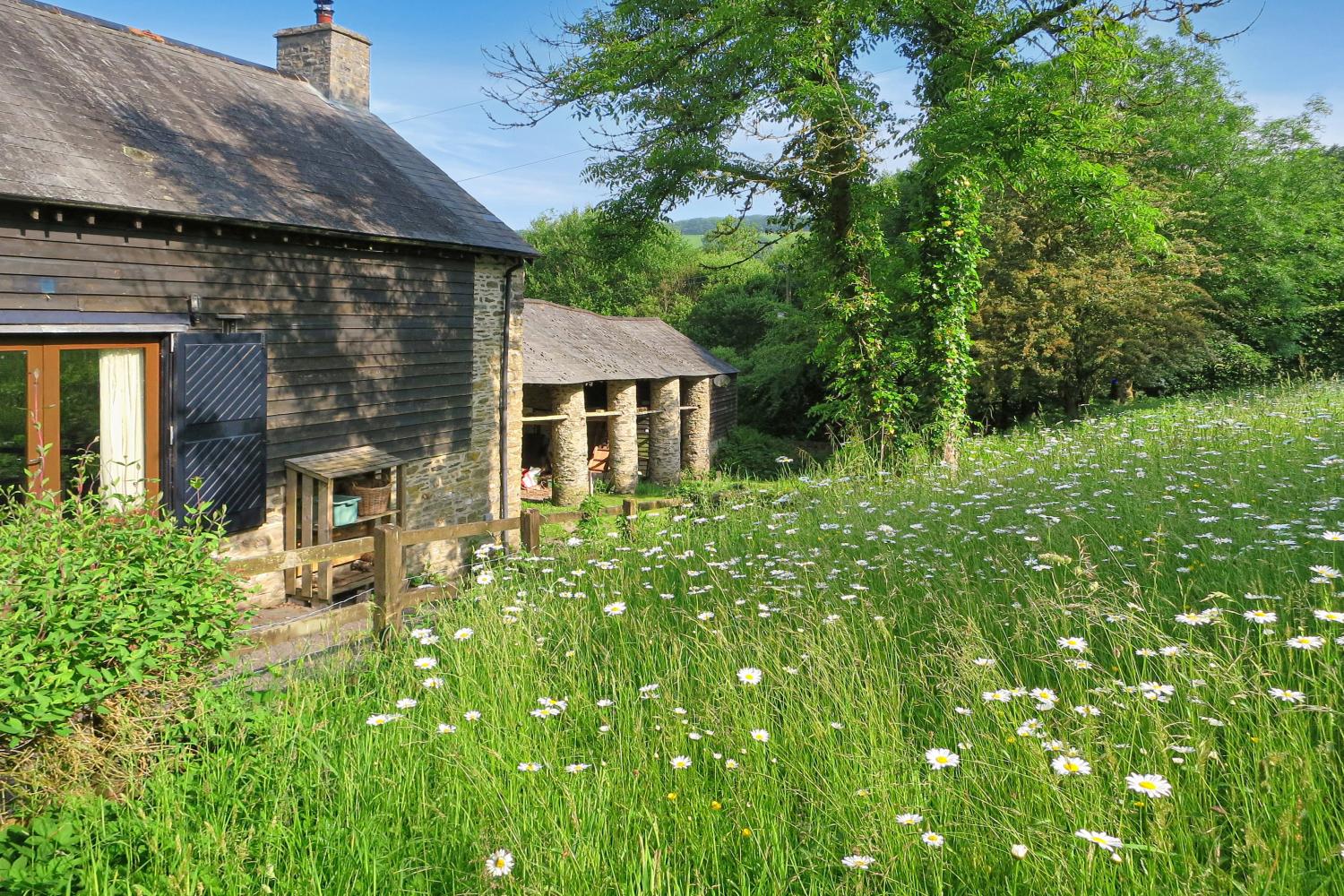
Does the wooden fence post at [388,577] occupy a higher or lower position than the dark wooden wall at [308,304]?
lower

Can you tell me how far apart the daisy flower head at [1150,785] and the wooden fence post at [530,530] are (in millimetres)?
5254

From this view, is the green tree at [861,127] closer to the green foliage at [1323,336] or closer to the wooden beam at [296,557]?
the wooden beam at [296,557]

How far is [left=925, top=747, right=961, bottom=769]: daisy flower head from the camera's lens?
2.76m

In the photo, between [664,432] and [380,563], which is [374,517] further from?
[664,432]

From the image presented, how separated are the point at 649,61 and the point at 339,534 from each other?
892cm

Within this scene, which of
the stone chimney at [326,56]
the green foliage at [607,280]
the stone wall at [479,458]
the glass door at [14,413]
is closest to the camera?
the glass door at [14,413]

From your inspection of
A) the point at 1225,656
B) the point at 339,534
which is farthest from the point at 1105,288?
the point at 1225,656

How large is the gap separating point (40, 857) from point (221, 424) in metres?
7.15

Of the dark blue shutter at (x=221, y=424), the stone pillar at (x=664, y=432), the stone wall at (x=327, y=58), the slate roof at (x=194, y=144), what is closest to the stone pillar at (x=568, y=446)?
the stone pillar at (x=664, y=432)

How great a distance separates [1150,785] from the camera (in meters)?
2.42

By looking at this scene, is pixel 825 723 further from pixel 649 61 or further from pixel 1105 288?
pixel 1105 288

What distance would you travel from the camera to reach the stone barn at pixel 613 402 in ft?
70.8

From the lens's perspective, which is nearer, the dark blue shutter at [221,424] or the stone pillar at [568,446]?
the dark blue shutter at [221,424]

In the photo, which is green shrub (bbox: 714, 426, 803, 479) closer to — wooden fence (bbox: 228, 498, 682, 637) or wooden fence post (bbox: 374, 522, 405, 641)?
wooden fence (bbox: 228, 498, 682, 637)
